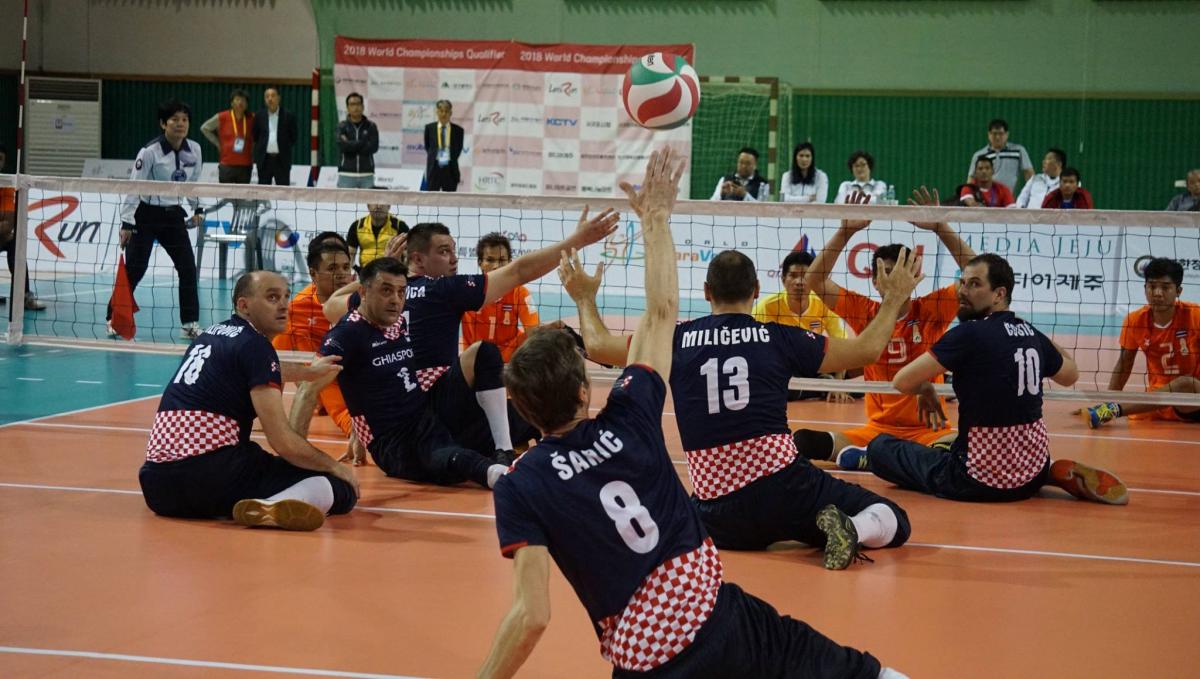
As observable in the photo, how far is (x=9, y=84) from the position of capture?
2625 cm

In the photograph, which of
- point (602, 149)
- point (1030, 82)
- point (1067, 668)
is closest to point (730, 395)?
point (1067, 668)

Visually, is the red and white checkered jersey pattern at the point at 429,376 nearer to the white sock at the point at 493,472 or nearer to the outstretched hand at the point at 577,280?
the white sock at the point at 493,472

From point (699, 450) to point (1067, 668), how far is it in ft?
6.00

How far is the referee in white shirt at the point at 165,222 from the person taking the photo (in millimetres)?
12391

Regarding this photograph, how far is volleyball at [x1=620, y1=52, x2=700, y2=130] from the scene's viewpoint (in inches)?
311

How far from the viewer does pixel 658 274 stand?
340cm

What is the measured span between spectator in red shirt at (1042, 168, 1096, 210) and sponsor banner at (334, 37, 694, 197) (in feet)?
25.9

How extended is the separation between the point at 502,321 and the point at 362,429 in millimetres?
2208

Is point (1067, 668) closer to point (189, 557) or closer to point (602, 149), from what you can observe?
point (189, 557)

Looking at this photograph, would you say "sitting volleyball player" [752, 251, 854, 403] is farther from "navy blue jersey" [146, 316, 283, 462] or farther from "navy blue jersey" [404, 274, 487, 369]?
"navy blue jersey" [146, 316, 283, 462]

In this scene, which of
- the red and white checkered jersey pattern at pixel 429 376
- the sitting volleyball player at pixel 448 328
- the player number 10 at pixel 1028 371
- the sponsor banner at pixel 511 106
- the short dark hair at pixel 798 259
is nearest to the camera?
the player number 10 at pixel 1028 371

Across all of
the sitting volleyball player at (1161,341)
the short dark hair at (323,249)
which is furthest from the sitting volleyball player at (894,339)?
the short dark hair at (323,249)

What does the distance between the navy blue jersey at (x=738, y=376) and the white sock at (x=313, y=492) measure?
1.81 m

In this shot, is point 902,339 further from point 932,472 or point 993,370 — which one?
point 993,370
